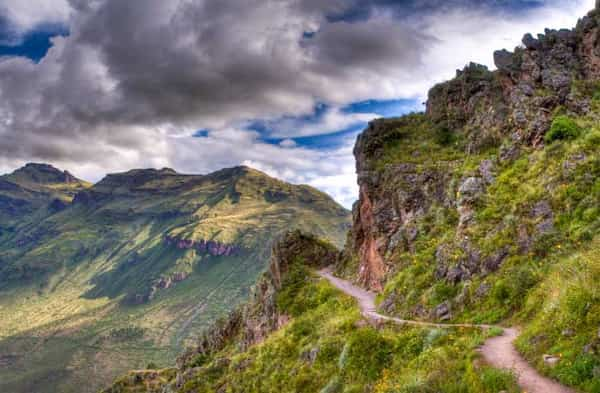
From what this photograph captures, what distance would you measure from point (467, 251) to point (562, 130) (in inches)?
409

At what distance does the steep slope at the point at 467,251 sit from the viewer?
1193 centimetres

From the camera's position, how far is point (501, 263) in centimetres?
1864

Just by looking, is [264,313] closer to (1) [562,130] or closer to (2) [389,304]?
(2) [389,304]

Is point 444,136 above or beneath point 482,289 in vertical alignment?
above

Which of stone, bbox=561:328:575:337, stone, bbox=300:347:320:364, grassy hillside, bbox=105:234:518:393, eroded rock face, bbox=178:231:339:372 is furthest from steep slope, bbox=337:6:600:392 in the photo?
eroded rock face, bbox=178:231:339:372

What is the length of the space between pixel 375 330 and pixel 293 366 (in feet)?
24.1

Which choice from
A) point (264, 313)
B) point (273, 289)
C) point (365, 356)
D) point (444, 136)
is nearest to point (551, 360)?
point (365, 356)

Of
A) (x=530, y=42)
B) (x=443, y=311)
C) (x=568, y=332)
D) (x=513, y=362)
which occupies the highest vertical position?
(x=530, y=42)

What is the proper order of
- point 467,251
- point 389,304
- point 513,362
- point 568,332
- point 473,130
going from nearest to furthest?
point 568,332
point 513,362
point 467,251
point 389,304
point 473,130

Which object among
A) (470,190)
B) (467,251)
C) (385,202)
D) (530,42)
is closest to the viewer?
(467,251)

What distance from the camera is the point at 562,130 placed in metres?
23.4

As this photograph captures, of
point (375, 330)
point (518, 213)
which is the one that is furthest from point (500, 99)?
point (375, 330)

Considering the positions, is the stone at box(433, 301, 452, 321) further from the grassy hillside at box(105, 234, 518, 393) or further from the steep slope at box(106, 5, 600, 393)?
the grassy hillside at box(105, 234, 518, 393)

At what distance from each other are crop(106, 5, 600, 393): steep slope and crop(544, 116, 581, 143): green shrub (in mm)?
90
